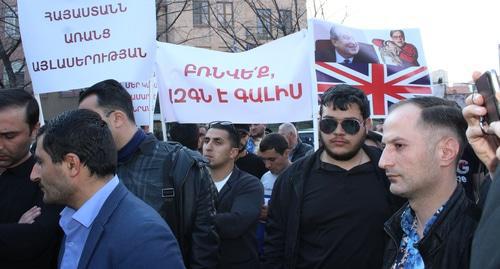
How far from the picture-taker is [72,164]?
2273 millimetres

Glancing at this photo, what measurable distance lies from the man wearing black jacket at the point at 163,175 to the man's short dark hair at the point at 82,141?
3.12 feet

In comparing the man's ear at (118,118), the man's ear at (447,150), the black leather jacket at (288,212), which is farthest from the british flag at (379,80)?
the man's ear at (447,150)

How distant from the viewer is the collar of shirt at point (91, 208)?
220 centimetres

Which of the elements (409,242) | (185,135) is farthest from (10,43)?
(409,242)

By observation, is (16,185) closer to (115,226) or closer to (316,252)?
(115,226)

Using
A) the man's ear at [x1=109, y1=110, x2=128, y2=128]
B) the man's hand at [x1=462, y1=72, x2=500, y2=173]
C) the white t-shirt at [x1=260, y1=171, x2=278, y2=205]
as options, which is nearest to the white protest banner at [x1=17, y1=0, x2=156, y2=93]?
the man's ear at [x1=109, y1=110, x2=128, y2=128]

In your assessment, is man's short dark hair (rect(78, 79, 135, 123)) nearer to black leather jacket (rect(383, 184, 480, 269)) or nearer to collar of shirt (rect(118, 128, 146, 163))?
collar of shirt (rect(118, 128, 146, 163))

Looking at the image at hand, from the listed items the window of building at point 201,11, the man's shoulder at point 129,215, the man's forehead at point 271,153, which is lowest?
the man's shoulder at point 129,215

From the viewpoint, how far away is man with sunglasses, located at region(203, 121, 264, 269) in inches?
159

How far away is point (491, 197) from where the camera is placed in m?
1.30

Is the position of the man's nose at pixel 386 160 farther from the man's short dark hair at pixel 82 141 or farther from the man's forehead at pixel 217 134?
the man's forehead at pixel 217 134

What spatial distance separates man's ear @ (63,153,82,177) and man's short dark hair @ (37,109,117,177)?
0.01 metres

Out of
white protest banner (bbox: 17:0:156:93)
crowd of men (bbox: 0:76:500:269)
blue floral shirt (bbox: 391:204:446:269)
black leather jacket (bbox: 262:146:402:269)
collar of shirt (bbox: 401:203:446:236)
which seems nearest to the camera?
crowd of men (bbox: 0:76:500:269)

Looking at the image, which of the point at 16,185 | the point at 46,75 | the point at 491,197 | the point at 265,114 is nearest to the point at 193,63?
the point at 265,114
